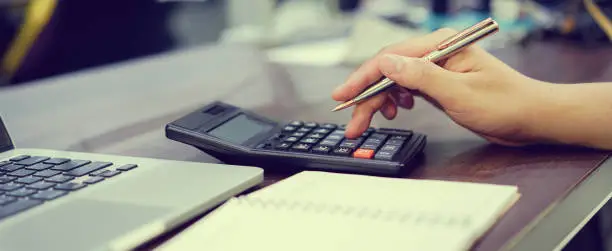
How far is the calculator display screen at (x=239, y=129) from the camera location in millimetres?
618

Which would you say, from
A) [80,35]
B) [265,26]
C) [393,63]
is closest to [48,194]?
[393,63]

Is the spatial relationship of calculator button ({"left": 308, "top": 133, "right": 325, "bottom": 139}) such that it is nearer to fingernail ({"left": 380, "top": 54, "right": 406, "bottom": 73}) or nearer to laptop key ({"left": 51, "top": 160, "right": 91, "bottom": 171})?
fingernail ({"left": 380, "top": 54, "right": 406, "bottom": 73})

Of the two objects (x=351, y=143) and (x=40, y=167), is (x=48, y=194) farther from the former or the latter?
(x=351, y=143)

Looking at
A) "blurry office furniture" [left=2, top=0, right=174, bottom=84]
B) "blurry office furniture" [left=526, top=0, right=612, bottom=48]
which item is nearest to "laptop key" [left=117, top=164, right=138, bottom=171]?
"blurry office furniture" [left=526, top=0, right=612, bottom=48]

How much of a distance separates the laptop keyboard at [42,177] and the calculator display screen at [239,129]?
89 mm

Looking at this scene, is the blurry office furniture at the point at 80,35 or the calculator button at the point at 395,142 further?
the blurry office furniture at the point at 80,35

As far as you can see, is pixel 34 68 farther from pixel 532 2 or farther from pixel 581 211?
pixel 581 211

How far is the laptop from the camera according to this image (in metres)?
0.42

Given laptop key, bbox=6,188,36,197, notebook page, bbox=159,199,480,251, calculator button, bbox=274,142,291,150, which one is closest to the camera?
notebook page, bbox=159,199,480,251

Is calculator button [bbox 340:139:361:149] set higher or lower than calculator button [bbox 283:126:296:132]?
lower

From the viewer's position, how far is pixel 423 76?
1.94ft

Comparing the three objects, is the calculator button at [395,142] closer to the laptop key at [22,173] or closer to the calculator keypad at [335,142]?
the calculator keypad at [335,142]

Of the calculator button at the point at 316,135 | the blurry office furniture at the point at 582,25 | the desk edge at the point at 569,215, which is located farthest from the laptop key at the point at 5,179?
the blurry office furniture at the point at 582,25

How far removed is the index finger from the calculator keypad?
0.11 feet
